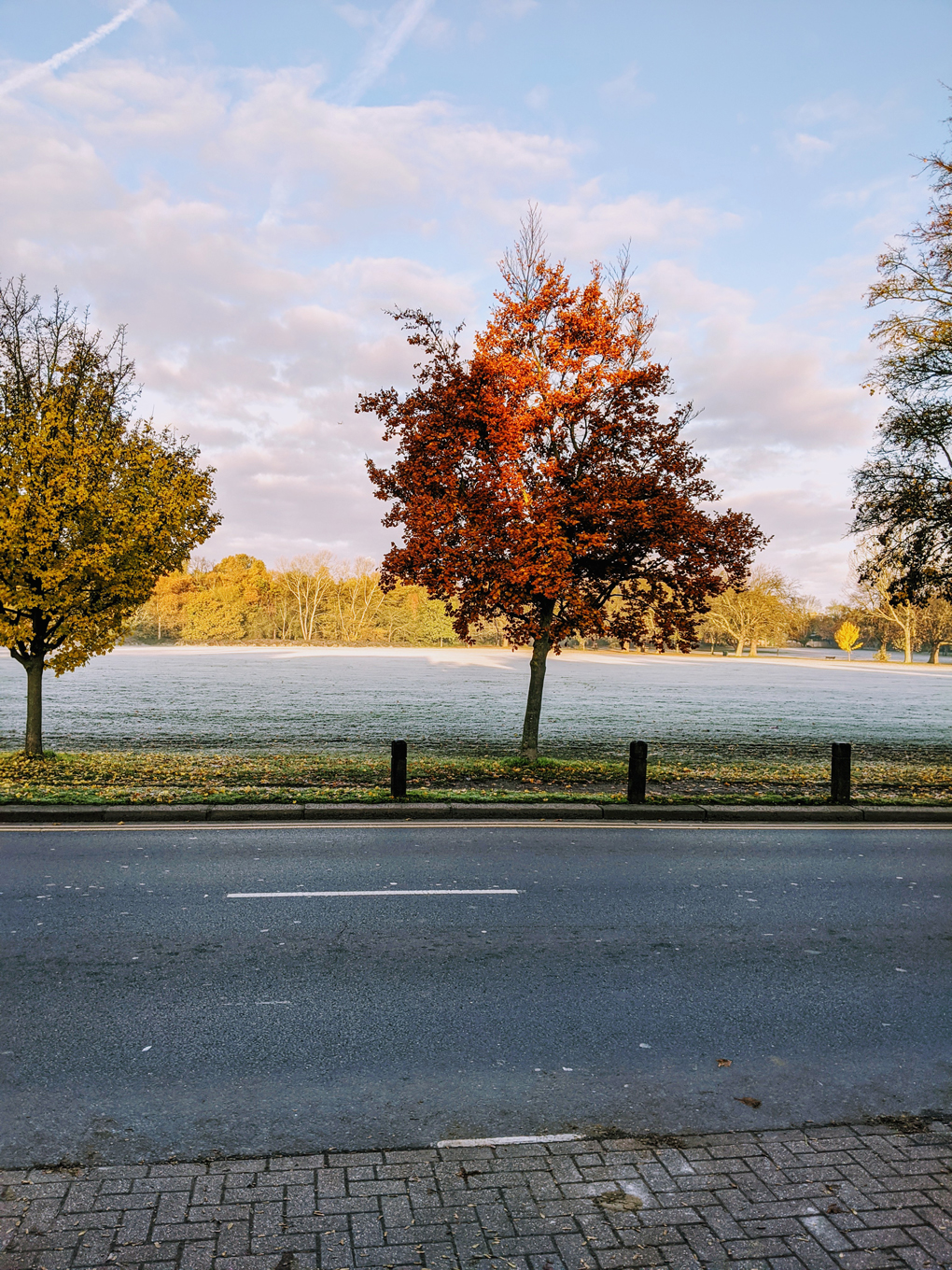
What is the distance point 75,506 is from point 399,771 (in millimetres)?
7278

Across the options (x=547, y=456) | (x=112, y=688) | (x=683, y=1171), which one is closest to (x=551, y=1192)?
(x=683, y=1171)

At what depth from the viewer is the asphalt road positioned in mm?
3881

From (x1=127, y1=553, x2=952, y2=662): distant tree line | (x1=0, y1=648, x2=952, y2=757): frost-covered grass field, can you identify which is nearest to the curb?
(x1=0, y1=648, x2=952, y2=757): frost-covered grass field

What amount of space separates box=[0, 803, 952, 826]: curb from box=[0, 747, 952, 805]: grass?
300mm

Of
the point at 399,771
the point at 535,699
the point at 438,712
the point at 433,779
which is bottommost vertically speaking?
the point at 438,712

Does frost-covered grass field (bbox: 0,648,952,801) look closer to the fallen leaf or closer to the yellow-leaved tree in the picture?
the yellow-leaved tree

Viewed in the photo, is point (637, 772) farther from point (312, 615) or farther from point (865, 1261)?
point (312, 615)

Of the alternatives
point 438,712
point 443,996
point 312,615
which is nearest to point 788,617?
point 312,615

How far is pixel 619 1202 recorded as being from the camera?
321 centimetres

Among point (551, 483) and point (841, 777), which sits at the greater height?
point (551, 483)

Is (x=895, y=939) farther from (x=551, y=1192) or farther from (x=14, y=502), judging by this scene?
(x=14, y=502)

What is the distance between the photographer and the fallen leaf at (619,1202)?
317 centimetres

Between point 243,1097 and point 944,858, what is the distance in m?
7.90

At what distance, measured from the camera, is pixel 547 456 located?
585 inches
